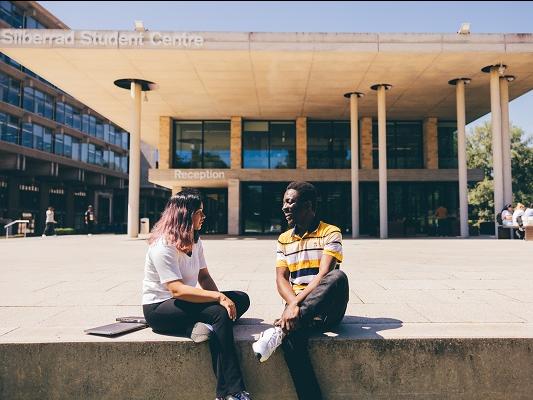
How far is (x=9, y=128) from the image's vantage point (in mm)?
33375

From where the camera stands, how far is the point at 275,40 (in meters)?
16.4

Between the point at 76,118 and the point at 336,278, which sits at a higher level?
the point at 76,118

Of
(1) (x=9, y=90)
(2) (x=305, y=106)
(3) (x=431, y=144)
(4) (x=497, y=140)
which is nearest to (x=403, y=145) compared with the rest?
(3) (x=431, y=144)

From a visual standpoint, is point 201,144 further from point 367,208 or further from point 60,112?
point 60,112

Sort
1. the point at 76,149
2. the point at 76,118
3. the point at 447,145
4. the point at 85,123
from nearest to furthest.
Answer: the point at 447,145 < the point at 76,149 < the point at 76,118 < the point at 85,123

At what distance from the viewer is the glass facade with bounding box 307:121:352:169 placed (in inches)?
995

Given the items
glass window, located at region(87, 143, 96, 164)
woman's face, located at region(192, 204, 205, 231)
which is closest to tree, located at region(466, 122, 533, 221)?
woman's face, located at region(192, 204, 205, 231)

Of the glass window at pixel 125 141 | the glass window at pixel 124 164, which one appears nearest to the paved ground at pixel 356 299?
the glass window at pixel 124 164

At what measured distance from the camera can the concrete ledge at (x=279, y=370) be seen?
10.9 ft

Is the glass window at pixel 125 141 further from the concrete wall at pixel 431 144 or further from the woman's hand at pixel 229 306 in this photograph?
the woman's hand at pixel 229 306

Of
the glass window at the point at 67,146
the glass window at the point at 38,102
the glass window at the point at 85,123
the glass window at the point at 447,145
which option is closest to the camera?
the glass window at the point at 447,145

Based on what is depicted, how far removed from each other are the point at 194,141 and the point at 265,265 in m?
17.8

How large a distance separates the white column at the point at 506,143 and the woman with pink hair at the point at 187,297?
19827mm

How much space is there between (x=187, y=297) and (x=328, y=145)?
2318 cm
